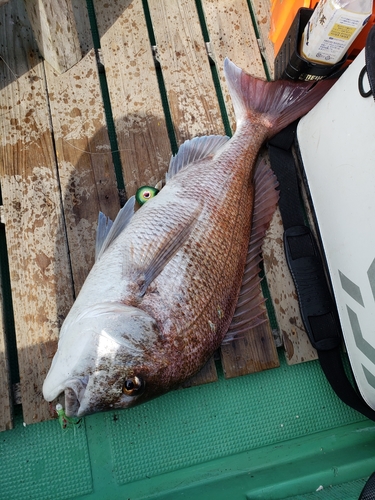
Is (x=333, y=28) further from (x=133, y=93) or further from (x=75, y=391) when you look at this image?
(x=75, y=391)

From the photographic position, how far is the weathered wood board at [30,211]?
1.84m

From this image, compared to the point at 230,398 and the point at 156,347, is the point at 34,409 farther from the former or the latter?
the point at 230,398

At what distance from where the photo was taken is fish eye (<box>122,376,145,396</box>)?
140 cm

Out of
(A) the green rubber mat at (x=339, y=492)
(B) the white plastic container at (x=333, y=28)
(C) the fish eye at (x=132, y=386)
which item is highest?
(B) the white plastic container at (x=333, y=28)

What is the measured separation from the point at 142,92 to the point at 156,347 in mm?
1483

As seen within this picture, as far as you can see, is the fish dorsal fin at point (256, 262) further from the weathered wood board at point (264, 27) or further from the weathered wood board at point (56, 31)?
the weathered wood board at point (56, 31)

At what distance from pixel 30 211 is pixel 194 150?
0.90 meters

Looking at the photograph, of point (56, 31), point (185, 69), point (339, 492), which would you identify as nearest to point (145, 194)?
point (185, 69)

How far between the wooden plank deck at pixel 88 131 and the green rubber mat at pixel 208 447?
0.15 meters

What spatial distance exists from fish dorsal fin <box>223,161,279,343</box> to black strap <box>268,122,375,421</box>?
225 millimetres

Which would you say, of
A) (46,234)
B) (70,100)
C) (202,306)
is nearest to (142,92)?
(70,100)

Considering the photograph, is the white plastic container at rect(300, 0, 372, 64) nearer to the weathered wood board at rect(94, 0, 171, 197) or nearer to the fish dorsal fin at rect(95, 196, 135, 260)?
the weathered wood board at rect(94, 0, 171, 197)

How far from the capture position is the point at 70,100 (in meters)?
2.13

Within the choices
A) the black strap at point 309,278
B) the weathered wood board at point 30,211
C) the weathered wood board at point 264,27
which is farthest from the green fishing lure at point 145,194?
the weathered wood board at point 264,27
